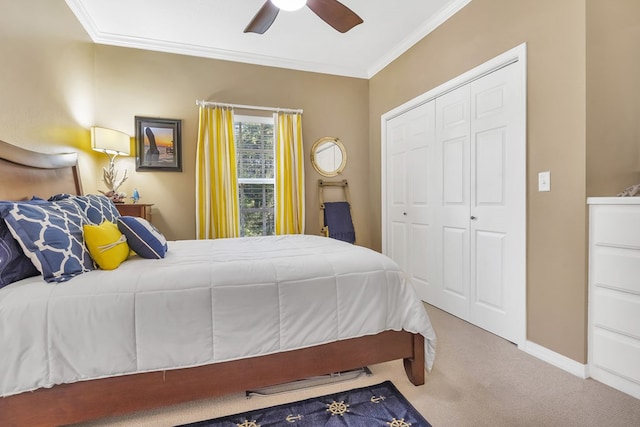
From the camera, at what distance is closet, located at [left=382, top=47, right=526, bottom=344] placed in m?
2.17

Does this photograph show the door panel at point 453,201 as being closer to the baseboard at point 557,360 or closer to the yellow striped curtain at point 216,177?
the baseboard at point 557,360

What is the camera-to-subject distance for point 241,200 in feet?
12.1

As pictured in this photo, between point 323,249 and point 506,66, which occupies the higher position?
point 506,66

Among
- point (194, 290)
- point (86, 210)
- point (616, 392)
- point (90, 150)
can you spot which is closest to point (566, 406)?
point (616, 392)

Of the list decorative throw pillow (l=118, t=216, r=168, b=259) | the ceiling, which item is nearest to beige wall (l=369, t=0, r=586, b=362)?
the ceiling

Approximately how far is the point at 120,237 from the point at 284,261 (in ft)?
2.85

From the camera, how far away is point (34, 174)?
193 cm

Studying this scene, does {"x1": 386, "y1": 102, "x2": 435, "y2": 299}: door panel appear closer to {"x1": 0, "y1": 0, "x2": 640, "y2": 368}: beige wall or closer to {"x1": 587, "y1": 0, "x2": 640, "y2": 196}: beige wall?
{"x1": 0, "y1": 0, "x2": 640, "y2": 368}: beige wall

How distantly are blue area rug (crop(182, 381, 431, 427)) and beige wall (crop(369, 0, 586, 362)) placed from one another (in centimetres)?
116

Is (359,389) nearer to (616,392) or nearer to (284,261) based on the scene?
(284,261)

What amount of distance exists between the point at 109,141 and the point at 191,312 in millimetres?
2343

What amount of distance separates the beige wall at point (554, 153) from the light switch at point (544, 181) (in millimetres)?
30

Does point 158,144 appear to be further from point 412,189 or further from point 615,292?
point 615,292

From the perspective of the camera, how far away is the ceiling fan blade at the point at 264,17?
203 centimetres
